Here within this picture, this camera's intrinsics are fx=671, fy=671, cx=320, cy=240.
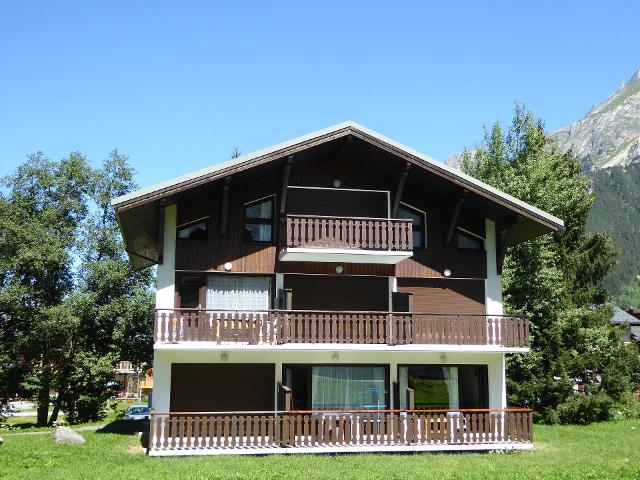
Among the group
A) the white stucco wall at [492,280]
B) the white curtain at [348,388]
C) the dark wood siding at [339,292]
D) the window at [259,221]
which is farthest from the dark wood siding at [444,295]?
the window at [259,221]

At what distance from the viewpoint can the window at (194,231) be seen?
19.1 m

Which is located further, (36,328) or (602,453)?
(36,328)

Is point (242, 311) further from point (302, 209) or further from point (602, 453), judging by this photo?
point (602, 453)

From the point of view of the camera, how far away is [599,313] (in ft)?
92.9

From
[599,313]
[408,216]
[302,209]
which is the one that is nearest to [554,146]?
[599,313]

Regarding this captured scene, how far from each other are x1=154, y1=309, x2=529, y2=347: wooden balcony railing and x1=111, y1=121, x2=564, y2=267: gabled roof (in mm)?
2850

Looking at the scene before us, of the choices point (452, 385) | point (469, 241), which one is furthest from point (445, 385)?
point (469, 241)

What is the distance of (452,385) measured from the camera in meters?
19.8

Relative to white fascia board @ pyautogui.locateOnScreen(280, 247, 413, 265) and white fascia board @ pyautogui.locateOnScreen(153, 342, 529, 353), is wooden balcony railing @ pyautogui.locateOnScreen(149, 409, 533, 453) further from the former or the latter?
Answer: white fascia board @ pyautogui.locateOnScreen(280, 247, 413, 265)

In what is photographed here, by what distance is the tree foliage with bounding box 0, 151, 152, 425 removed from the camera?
2716 cm

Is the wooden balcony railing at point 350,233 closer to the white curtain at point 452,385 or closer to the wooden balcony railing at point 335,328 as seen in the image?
the wooden balcony railing at point 335,328

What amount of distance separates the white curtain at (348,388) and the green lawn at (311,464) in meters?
2.37

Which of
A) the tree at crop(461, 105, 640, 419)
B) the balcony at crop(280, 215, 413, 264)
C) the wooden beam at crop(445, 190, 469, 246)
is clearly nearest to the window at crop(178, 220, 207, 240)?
the balcony at crop(280, 215, 413, 264)

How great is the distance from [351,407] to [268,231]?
560 cm
